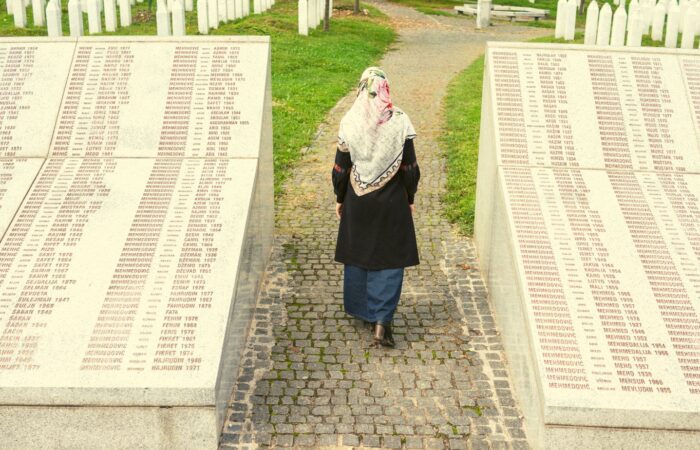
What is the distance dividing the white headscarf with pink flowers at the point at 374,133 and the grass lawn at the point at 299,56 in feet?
12.3

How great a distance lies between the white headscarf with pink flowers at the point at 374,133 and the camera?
20.1ft

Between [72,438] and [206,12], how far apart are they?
1496 cm

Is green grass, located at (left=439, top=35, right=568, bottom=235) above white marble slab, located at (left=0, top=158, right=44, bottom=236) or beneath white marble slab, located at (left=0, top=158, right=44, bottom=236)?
beneath

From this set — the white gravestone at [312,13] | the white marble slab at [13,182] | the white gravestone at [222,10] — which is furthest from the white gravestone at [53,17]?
the white marble slab at [13,182]

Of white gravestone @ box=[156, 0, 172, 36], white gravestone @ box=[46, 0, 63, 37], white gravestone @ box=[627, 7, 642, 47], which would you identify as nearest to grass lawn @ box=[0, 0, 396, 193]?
white gravestone @ box=[46, 0, 63, 37]

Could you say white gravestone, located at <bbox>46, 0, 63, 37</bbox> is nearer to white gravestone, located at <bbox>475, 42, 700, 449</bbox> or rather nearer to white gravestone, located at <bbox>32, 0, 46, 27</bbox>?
white gravestone, located at <bbox>32, 0, 46, 27</bbox>

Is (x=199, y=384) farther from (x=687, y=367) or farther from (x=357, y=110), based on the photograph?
(x=687, y=367)

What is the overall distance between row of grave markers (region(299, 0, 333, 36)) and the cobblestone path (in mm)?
11271

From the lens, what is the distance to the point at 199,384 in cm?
507

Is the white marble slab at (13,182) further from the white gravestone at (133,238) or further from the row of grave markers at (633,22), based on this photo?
the row of grave markers at (633,22)

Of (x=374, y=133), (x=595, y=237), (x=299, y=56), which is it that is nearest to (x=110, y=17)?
(x=299, y=56)

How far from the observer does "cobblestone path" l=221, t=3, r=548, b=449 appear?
5469 mm

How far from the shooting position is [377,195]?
6332 mm

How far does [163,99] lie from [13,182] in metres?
1.44
